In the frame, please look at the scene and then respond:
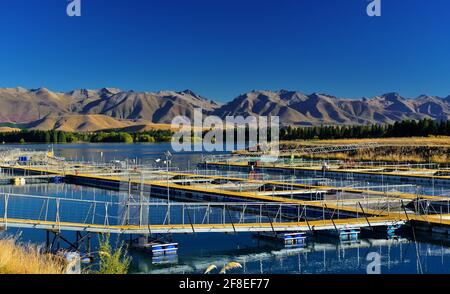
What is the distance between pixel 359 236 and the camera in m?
20.0

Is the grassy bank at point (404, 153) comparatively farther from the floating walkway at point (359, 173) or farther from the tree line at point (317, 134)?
the tree line at point (317, 134)

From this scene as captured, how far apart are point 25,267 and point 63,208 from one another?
1963cm

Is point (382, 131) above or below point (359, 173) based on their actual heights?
above

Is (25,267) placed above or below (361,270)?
above

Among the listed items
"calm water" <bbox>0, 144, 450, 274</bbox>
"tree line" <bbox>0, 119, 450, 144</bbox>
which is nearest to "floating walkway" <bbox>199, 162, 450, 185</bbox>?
"calm water" <bbox>0, 144, 450, 274</bbox>

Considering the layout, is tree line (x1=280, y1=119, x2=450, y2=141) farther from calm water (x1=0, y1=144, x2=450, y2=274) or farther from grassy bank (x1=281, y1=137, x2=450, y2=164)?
calm water (x1=0, y1=144, x2=450, y2=274)

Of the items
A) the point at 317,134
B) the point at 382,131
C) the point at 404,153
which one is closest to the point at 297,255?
the point at 404,153

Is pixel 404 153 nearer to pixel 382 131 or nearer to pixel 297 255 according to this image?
pixel 382 131

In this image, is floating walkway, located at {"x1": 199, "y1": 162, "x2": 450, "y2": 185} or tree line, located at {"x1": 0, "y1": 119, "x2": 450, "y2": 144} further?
tree line, located at {"x1": 0, "y1": 119, "x2": 450, "y2": 144}

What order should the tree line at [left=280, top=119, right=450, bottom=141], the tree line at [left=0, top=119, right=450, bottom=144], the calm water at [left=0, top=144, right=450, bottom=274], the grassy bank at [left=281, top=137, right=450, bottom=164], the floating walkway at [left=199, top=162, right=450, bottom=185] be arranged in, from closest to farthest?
1. the calm water at [left=0, top=144, right=450, bottom=274]
2. the floating walkway at [left=199, top=162, right=450, bottom=185]
3. the grassy bank at [left=281, top=137, right=450, bottom=164]
4. the tree line at [left=280, top=119, right=450, bottom=141]
5. the tree line at [left=0, top=119, right=450, bottom=144]

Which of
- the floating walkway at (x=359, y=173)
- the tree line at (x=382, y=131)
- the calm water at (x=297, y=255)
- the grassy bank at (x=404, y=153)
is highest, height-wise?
the tree line at (x=382, y=131)

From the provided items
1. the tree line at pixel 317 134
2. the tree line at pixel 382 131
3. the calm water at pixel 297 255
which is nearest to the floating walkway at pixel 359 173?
the calm water at pixel 297 255
